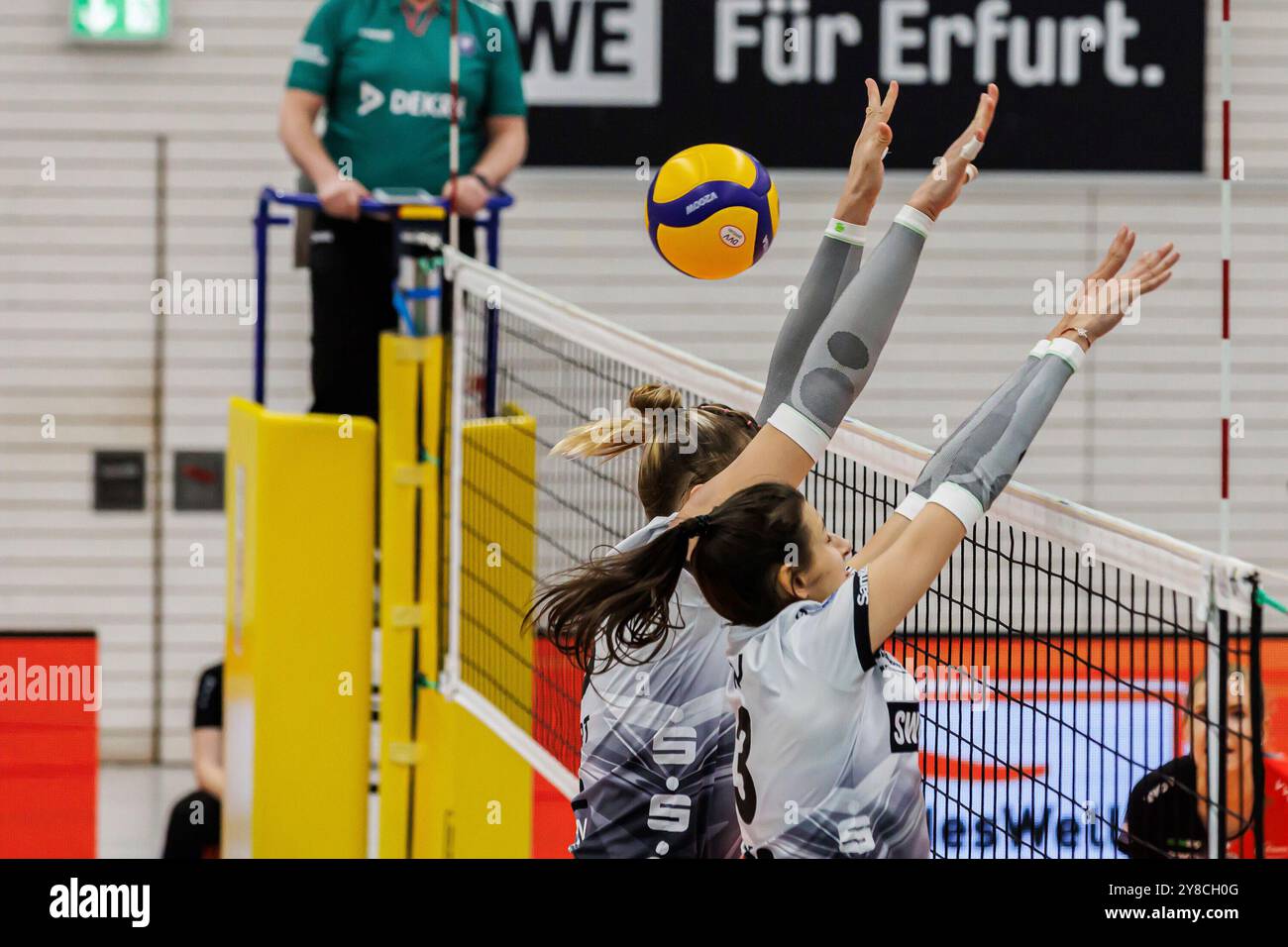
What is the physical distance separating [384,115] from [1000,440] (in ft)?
11.3

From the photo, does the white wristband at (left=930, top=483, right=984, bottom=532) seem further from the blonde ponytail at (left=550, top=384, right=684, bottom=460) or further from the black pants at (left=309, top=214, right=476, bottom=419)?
the black pants at (left=309, top=214, right=476, bottom=419)

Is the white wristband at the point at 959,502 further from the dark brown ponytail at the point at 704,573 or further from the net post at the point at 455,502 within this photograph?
the net post at the point at 455,502

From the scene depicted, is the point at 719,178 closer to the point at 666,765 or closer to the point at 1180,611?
the point at 666,765

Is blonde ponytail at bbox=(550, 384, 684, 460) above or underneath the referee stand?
above

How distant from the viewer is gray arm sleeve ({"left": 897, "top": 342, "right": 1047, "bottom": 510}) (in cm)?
263

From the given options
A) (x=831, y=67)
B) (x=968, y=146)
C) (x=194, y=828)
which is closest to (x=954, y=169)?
(x=968, y=146)

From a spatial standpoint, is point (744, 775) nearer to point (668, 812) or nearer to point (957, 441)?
point (668, 812)

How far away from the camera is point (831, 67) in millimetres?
7648

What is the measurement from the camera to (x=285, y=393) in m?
7.86

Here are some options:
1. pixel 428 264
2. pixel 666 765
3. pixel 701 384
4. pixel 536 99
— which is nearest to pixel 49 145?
pixel 536 99

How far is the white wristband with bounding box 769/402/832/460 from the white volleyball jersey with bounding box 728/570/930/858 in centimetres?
35

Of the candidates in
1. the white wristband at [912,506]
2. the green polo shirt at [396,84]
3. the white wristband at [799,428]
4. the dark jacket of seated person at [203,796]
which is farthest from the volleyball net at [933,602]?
the dark jacket of seated person at [203,796]
